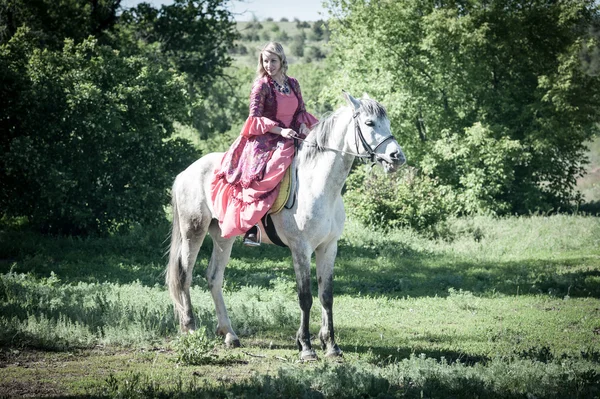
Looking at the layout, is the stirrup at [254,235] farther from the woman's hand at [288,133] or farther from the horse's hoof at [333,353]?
the horse's hoof at [333,353]

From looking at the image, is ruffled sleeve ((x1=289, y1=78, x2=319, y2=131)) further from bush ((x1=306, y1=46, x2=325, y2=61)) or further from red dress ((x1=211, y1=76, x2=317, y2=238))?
bush ((x1=306, y1=46, x2=325, y2=61))

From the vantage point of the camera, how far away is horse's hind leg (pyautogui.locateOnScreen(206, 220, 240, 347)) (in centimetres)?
772

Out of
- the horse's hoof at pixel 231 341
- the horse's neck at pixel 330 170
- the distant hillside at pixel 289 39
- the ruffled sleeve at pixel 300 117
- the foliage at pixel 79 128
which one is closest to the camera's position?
the horse's neck at pixel 330 170

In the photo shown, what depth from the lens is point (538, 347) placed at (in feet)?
24.3

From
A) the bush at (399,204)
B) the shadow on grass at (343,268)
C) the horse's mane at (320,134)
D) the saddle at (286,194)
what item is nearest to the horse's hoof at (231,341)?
the saddle at (286,194)

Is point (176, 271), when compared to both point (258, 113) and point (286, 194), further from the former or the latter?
point (258, 113)

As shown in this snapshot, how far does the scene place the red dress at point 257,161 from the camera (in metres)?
6.97

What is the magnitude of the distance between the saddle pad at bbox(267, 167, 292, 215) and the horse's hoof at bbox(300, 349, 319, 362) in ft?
5.51

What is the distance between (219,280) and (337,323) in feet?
6.92

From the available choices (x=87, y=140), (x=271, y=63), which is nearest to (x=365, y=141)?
(x=271, y=63)

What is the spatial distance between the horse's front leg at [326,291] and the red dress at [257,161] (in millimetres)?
888

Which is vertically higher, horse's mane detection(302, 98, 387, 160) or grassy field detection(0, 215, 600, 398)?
horse's mane detection(302, 98, 387, 160)

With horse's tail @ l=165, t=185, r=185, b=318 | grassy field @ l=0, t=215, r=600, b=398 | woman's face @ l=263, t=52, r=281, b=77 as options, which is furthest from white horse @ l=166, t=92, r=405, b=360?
horse's tail @ l=165, t=185, r=185, b=318

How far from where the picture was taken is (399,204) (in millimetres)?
19078
